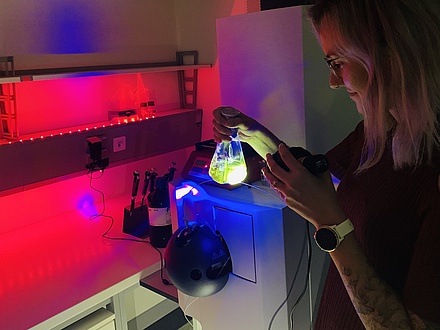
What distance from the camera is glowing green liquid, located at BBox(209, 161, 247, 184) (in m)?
1.39

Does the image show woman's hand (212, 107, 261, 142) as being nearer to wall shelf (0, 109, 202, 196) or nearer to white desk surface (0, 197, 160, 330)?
white desk surface (0, 197, 160, 330)

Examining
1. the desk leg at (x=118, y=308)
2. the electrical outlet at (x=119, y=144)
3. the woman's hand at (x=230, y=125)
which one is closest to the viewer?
the woman's hand at (x=230, y=125)

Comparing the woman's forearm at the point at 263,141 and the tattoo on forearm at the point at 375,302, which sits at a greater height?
the woman's forearm at the point at 263,141

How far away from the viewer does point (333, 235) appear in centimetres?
85

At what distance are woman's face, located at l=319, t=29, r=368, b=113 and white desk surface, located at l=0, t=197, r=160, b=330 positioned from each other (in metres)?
1.06

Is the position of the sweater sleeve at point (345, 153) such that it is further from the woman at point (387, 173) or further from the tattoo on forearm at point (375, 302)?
the tattoo on forearm at point (375, 302)

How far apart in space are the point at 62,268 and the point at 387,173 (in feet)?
4.11

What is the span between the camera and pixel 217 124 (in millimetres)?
1376

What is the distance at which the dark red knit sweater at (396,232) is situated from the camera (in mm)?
756

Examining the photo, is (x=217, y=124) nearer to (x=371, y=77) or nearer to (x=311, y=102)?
(x=311, y=102)

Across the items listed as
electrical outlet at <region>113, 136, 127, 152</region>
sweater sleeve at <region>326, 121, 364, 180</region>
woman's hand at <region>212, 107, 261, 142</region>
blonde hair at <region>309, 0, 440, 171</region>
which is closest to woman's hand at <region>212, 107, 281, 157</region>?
woman's hand at <region>212, 107, 261, 142</region>

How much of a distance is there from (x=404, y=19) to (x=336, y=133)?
0.80 meters

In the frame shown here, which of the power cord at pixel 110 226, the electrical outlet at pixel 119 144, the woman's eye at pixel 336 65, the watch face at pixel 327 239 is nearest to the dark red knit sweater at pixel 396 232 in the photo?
the watch face at pixel 327 239

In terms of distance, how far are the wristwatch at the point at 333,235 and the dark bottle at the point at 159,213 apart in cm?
101
